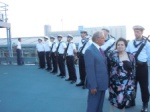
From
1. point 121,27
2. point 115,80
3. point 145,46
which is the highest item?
point 121,27

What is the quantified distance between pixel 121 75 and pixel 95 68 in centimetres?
61

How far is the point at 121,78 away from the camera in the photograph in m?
3.46

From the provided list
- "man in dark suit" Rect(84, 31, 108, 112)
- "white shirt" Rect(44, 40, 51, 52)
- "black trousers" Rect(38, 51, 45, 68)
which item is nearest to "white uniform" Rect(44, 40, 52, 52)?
"white shirt" Rect(44, 40, 51, 52)

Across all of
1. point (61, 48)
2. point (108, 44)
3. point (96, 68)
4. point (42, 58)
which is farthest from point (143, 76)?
point (42, 58)

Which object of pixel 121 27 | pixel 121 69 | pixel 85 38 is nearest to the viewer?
pixel 121 69

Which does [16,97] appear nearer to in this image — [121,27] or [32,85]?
[32,85]

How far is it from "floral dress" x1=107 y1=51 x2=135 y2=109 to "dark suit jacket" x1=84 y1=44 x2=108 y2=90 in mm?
354

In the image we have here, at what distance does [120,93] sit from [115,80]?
0.25 m

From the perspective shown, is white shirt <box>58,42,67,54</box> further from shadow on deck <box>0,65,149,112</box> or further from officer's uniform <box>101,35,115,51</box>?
officer's uniform <box>101,35,115,51</box>

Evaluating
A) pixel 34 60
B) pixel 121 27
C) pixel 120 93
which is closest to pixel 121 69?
pixel 120 93

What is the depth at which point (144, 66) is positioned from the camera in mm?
3980

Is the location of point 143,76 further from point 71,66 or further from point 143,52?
point 71,66

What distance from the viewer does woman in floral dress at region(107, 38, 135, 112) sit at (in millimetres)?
3457

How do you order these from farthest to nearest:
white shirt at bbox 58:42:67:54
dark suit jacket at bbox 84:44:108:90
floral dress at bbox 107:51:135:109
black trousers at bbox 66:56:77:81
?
white shirt at bbox 58:42:67:54 < black trousers at bbox 66:56:77:81 < floral dress at bbox 107:51:135:109 < dark suit jacket at bbox 84:44:108:90
